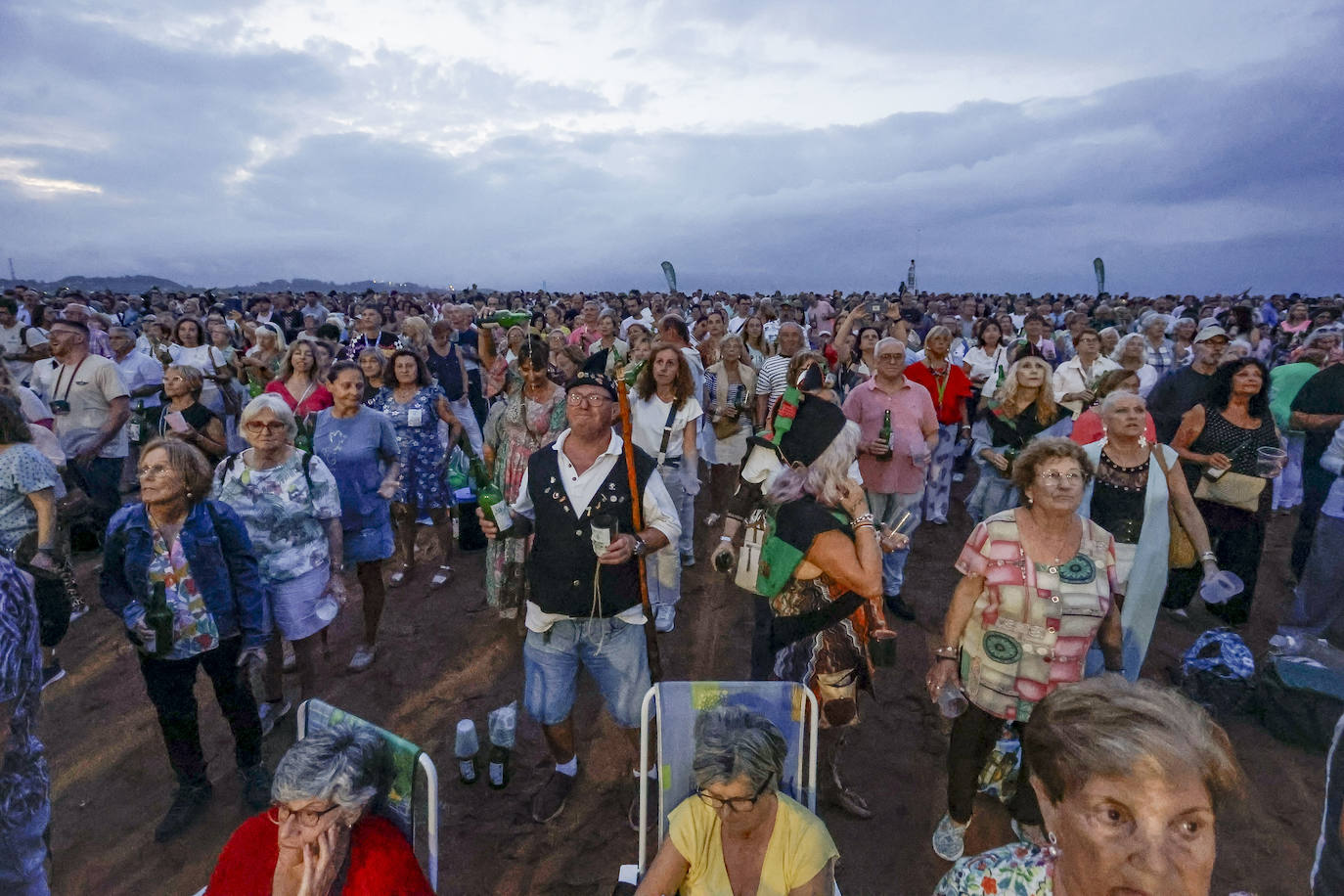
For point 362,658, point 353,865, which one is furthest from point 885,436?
point 362,658

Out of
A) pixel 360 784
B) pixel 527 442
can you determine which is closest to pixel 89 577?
pixel 527 442

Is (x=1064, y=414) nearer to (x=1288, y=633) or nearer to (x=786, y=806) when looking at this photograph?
(x=1288, y=633)

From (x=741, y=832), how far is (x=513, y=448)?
2950 millimetres

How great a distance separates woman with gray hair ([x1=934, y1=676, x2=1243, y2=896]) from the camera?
1486mm

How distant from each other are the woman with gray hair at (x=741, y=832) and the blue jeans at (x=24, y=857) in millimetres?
2053

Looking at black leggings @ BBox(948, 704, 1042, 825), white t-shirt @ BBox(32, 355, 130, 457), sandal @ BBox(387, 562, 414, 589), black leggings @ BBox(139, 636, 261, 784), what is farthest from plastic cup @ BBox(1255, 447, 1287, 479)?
white t-shirt @ BBox(32, 355, 130, 457)

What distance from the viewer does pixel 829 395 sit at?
12.6 ft

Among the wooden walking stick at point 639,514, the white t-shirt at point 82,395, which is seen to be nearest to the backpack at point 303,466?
the wooden walking stick at point 639,514

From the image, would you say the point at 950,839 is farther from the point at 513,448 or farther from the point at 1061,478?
the point at 513,448

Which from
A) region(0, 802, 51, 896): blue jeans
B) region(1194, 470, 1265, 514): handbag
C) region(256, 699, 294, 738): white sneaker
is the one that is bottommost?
region(256, 699, 294, 738): white sneaker

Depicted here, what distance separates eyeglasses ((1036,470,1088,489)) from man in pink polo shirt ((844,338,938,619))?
2.04 meters

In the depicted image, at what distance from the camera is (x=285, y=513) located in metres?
3.61

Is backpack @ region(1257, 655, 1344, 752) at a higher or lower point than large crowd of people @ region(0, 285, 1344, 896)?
lower

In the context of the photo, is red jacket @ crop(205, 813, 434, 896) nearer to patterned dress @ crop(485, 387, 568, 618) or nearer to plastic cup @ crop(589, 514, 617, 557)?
plastic cup @ crop(589, 514, 617, 557)
